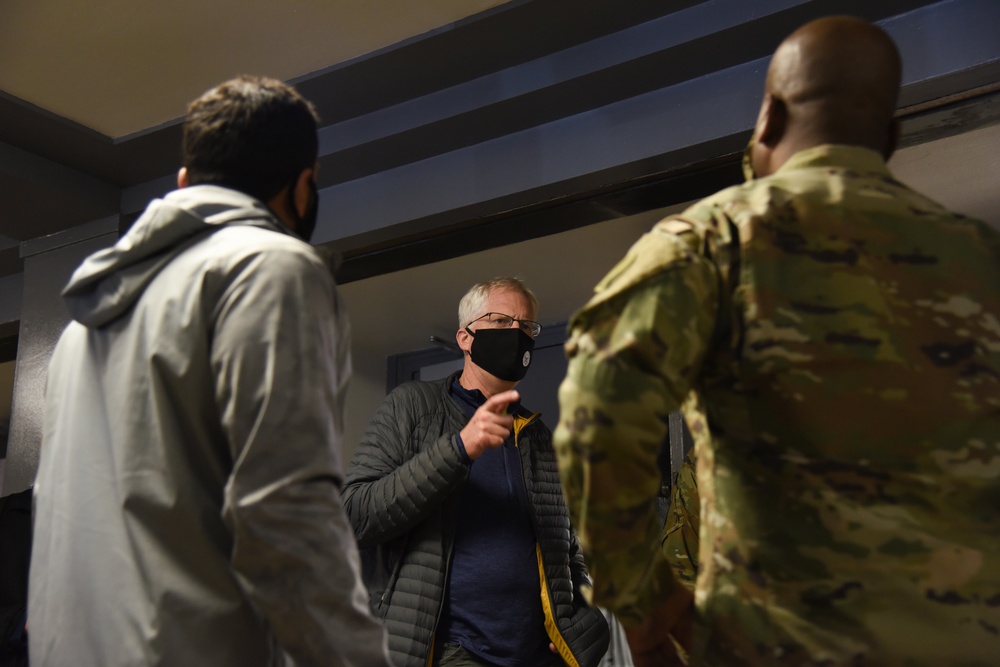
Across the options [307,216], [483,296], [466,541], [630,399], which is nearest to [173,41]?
[483,296]

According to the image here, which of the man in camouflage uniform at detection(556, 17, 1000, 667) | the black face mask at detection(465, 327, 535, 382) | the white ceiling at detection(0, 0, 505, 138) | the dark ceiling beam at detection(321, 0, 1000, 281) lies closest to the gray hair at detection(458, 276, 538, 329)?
the black face mask at detection(465, 327, 535, 382)

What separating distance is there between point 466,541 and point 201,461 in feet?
4.02

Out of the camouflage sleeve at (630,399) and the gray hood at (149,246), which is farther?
the gray hood at (149,246)

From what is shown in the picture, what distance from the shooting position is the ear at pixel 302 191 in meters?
1.48

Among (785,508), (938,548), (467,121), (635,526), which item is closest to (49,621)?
(635,526)

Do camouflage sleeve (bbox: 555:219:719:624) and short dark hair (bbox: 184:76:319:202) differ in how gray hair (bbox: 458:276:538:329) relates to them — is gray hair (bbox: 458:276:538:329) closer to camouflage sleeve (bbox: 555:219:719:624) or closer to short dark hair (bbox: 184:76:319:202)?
short dark hair (bbox: 184:76:319:202)

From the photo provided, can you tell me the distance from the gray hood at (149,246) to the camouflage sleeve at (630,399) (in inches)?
20.1

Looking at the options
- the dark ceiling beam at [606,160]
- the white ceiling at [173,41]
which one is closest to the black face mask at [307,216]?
the white ceiling at [173,41]

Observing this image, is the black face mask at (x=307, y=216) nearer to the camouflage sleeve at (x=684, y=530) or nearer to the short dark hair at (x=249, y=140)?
the short dark hair at (x=249, y=140)

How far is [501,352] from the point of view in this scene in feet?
9.00

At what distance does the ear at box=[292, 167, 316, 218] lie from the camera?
1.48 meters

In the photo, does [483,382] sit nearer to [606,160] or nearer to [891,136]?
[606,160]

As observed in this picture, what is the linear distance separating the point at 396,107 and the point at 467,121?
31cm

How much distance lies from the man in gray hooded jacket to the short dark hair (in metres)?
0.05
